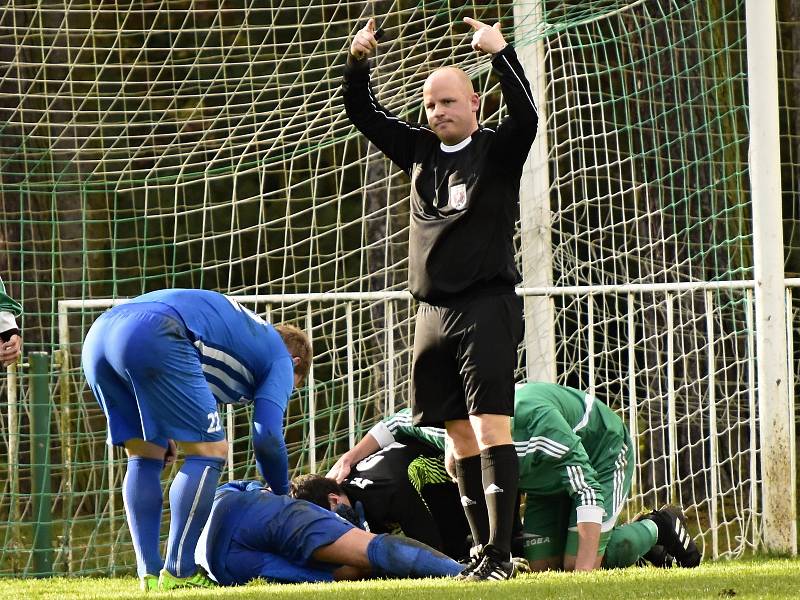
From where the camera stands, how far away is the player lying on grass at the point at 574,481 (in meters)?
5.55

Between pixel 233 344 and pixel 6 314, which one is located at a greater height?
pixel 6 314

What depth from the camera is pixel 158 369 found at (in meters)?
5.11

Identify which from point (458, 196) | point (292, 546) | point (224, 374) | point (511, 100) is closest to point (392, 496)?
point (292, 546)

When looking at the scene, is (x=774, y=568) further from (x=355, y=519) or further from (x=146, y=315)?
(x=146, y=315)

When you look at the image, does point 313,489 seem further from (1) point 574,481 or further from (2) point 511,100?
(2) point 511,100

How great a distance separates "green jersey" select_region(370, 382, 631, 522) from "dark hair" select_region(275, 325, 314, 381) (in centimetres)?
54

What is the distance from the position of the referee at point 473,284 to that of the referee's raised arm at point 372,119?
112 millimetres

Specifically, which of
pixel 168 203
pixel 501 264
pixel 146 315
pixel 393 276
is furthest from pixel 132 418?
pixel 168 203

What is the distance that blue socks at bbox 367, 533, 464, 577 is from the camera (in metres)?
5.20

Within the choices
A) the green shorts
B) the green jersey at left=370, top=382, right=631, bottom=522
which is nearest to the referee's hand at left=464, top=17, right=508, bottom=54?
the green jersey at left=370, top=382, right=631, bottom=522

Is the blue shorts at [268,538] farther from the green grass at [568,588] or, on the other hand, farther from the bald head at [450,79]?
the bald head at [450,79]

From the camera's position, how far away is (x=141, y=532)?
5230 mm

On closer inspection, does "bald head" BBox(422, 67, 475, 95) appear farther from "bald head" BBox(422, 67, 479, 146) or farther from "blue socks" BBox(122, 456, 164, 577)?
"blue socks" BBox(122, 456, 164, 577)

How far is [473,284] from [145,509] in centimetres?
148
